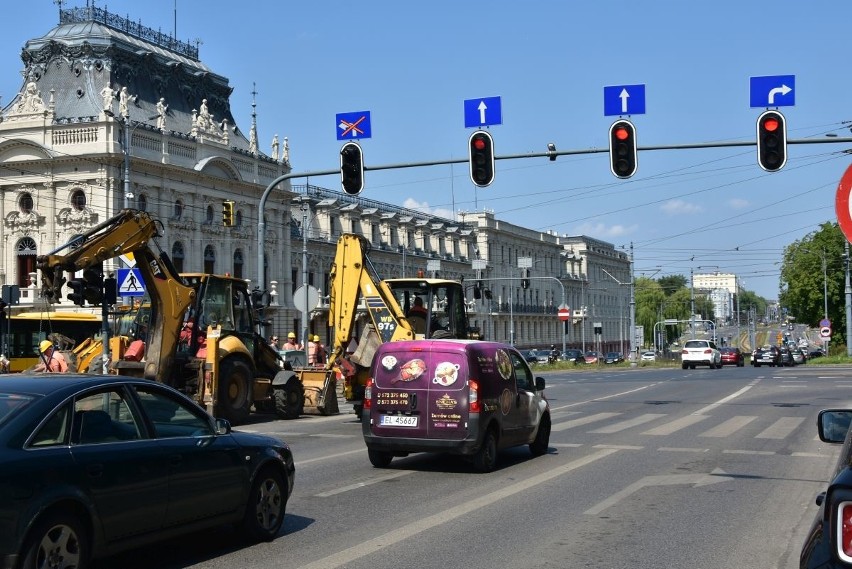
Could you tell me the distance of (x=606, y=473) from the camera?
13.0 m

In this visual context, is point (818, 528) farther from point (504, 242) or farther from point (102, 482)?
point (504, 242)

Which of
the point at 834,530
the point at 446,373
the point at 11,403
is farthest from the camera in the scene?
the point at 446,373

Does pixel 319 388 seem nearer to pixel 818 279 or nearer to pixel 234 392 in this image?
pixel 234 392

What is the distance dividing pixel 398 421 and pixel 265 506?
4.63m

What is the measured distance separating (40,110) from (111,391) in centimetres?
5389

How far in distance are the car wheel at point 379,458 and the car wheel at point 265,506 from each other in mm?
4561

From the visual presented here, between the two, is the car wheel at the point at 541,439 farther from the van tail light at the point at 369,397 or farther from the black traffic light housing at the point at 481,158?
the black traffic light housing at the point at 481,158

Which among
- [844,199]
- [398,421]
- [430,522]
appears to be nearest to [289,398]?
[398,421]

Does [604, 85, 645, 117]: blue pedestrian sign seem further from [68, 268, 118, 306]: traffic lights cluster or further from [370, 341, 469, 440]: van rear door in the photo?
[68, 268, 118, 306]: traffic lights cluster

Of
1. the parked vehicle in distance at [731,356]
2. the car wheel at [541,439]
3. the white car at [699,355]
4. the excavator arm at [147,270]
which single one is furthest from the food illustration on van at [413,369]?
the parked vehicle in distance at [731,356]

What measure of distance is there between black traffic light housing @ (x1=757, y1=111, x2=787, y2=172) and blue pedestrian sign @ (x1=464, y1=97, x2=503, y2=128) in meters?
4.94

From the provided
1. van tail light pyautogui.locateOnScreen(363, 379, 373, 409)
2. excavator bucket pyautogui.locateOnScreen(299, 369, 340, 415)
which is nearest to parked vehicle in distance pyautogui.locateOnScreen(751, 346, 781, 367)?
excavator bucket pyautogui.locateOnScreen(299, 369, 340, 415)

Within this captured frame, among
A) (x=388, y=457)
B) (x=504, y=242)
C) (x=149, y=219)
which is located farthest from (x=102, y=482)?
(x=504, y=242)

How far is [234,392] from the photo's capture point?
20.8 m
